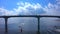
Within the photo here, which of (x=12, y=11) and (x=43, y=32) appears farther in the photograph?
(x=43, y=32)

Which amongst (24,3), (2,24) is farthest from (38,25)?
(2,24)

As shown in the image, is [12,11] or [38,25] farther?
[38,25]

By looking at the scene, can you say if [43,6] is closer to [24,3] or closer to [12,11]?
[24,3]

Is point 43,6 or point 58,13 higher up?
point 43,6

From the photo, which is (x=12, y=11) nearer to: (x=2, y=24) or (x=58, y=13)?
(x=2, y=24)

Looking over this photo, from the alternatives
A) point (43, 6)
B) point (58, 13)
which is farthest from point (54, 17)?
point (43, 6)

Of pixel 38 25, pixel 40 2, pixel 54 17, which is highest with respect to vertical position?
pixel 40 2
